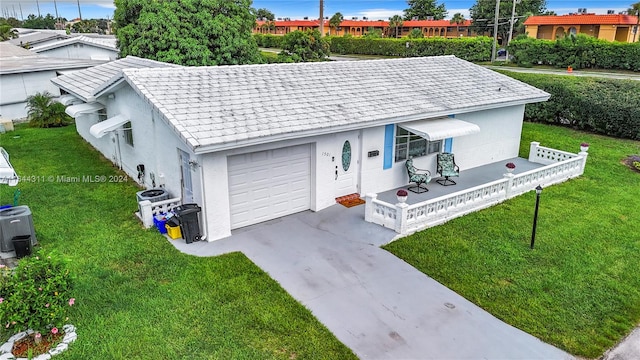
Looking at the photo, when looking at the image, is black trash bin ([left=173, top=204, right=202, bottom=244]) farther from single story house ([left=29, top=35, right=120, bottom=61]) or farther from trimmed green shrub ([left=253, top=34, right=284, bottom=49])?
trimmed green shrub ([left=253, top=34, right=284, bottom=49])

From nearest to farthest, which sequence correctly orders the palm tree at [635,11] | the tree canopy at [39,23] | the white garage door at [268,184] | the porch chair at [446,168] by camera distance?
the white garage door at [268,184] → the porch chair at [446,168] → the palm tree at [635,11] → the tree canopy at [39,23]

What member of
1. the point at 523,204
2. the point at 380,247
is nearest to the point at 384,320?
the point at 380,247

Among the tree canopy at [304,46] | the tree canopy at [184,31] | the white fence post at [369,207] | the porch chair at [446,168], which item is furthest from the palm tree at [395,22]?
the white fence post at [369,207]

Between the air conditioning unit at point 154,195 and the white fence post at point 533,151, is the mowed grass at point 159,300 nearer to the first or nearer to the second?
the air conditioning unit at point 154,195

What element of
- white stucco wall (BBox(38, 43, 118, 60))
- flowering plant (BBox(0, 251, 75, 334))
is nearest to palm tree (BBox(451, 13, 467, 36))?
white stucco wall (BBox(38, 43, 118, 60))

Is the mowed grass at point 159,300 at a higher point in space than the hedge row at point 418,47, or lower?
lower

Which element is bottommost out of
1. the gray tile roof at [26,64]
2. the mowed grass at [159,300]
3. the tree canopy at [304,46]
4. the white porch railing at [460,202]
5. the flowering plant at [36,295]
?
the mowed grass at [159,300]
